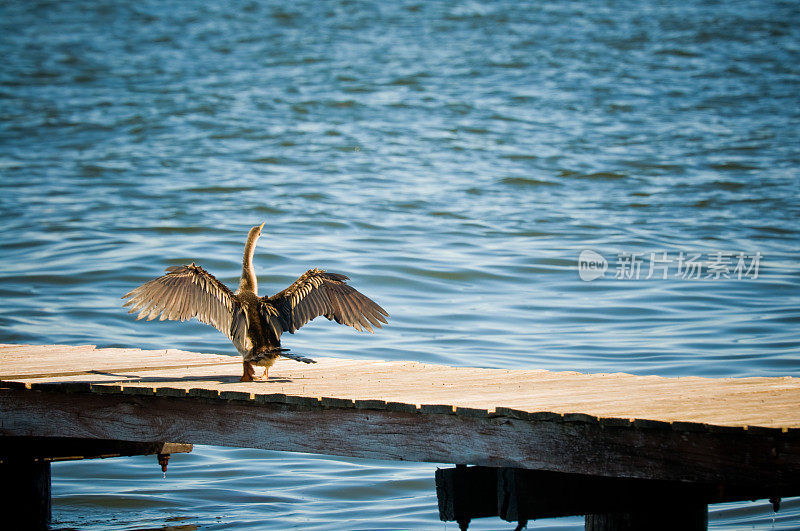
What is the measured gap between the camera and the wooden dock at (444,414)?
13.9 feet

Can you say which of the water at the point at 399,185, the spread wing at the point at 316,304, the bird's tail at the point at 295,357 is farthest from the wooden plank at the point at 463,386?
the water at the point at 399,185

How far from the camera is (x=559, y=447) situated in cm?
444

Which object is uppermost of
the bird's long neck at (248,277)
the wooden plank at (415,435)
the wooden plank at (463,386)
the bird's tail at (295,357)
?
the bird's long neck at (248,277)

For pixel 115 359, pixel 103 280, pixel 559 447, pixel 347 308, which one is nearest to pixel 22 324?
pixel 103 280

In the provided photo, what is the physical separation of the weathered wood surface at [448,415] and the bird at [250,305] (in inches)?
8.9

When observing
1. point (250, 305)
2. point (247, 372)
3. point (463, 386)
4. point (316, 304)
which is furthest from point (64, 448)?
point (463, 386)

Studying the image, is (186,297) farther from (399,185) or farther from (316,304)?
(399,185)

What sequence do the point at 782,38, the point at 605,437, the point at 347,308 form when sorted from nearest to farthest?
the point at 605,437, the point at 347,308, the point at 782,38

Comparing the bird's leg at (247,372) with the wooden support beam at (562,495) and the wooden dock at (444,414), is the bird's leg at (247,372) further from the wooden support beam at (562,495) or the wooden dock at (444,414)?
the wooden support beam at (562,495)

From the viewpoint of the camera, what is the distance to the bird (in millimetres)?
Result: 5570

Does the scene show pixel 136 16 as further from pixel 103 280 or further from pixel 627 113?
pixel 103 280

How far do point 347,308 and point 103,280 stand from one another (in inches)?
343

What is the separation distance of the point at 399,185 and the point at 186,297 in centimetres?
1351

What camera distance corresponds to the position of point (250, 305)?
5.64 meters
